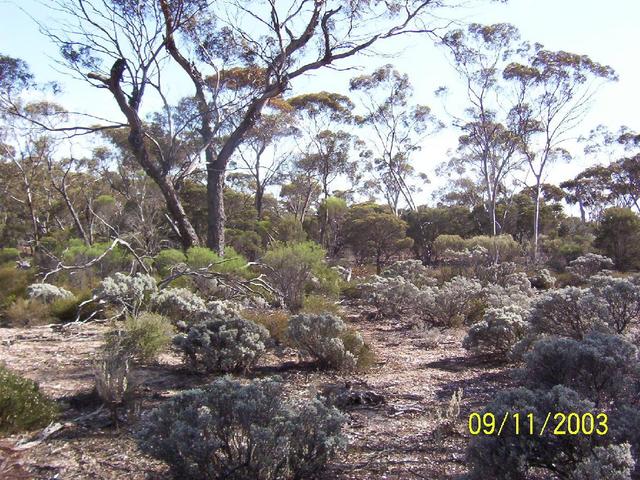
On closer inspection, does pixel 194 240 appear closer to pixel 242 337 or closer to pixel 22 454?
pixel 242 337

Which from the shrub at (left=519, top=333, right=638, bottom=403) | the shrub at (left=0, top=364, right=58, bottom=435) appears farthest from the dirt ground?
the shrub at (left=519, top=333, right=638, bottom=403)

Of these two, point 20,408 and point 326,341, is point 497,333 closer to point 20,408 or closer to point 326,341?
point 326,341

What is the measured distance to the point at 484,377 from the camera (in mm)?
5773

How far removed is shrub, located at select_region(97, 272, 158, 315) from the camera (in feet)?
27.5

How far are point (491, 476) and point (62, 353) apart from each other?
18.0 ft

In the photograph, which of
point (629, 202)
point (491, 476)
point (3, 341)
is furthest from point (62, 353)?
point (629, 202)

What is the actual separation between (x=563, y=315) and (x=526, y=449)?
383cm

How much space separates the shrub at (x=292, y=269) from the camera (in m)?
10.2

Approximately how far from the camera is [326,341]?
6.02 meters

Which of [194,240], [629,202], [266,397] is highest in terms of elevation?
[629,202]

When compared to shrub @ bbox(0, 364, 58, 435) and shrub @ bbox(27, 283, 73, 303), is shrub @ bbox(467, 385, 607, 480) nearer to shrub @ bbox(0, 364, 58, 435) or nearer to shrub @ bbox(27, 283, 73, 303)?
shrub @ bbox(0, 364, 58, 435)

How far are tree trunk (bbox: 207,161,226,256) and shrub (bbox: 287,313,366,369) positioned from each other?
610cm

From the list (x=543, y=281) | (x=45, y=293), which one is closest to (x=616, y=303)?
(x=45, y=293)

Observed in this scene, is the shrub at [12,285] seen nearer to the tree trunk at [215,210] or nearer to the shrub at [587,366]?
the tree trunk at [215,210]
